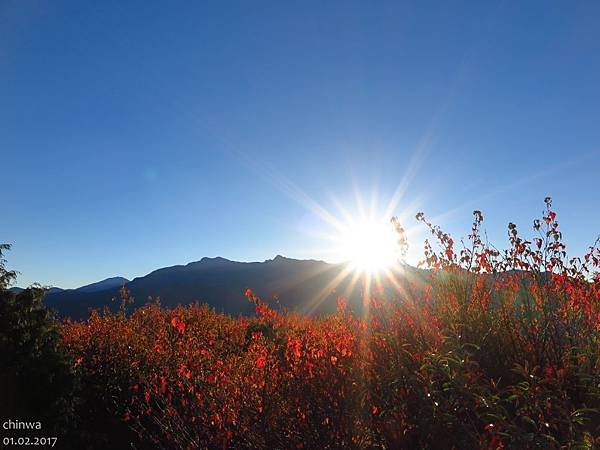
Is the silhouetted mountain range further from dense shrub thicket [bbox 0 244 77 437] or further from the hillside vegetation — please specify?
dense shrub thicket [bbox 0 244 77 437]

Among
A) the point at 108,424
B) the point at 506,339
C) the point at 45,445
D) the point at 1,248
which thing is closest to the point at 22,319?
the point at 1,248

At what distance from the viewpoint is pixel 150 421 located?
5262 mm

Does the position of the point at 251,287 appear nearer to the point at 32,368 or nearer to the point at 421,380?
the point at 32,368

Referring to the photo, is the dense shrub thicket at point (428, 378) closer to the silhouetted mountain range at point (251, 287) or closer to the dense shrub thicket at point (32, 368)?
the dense shrub thicket at point (32, 368)

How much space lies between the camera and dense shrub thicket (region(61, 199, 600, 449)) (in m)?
2.87

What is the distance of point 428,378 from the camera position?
10.6ft

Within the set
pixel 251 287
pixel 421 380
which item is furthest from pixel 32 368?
pixel 251 287

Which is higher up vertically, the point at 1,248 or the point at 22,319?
the point at 1,248

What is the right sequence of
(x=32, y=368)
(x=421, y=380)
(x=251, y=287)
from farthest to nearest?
(x=251, y=287), (x=32, y=368), (x=421, y=380)

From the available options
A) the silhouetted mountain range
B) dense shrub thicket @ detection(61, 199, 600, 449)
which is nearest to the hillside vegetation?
dense shrub thicket @ detection(61, 199, 600, 449)

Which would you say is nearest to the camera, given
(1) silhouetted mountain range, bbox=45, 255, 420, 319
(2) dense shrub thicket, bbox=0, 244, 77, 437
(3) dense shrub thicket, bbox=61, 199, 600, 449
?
(3) dense shrub thicket, bbox=61, 199, 600, 449

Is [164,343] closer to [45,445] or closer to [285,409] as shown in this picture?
[45,445]

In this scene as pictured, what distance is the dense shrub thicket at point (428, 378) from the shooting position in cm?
287

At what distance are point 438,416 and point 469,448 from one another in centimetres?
25
